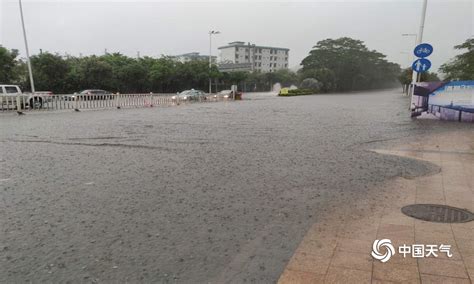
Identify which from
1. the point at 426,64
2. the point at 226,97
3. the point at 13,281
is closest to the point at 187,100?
the point at 226,97

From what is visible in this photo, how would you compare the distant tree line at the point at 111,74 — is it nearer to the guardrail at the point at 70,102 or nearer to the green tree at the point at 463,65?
the guardrail at the point at 70,102

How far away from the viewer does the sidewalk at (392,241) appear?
3.41 meters

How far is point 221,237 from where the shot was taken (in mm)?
4312

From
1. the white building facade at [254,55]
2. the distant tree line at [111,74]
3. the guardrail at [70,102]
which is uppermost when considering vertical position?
the white building facade at [254,55]

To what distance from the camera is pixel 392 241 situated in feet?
13.5

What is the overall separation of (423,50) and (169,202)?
16.0 m

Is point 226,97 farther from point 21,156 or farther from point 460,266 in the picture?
point 460,266

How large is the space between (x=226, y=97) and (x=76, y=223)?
44121 mm

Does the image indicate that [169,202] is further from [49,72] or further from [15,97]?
[49,72]

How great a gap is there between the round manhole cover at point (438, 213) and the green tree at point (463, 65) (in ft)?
91.5

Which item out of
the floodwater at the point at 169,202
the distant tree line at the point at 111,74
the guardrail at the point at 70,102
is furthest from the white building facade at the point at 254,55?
the floodwater at the point at 169,202

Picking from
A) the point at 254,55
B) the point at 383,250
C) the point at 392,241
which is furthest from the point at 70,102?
the point at 254,55

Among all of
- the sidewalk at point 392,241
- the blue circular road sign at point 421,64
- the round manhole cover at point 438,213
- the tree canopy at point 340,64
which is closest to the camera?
the sidewalk at point 392,241

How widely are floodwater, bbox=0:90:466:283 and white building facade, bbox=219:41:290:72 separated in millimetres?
112408
